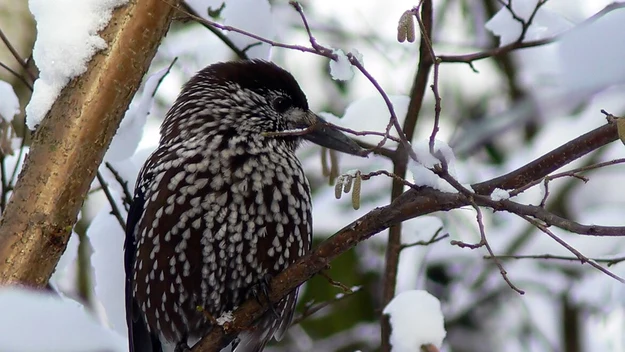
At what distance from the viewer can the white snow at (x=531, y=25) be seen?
3.83 metres

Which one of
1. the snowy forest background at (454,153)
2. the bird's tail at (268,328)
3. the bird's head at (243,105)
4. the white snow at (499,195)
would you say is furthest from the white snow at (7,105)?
the white snow at (499,195)

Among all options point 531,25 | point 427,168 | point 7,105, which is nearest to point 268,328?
point 7,105

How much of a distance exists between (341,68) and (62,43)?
96cm

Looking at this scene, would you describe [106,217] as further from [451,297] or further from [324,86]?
[324,86]

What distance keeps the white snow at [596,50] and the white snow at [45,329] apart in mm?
2887

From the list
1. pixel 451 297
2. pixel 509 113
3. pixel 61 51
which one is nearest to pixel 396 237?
pixel 61 51

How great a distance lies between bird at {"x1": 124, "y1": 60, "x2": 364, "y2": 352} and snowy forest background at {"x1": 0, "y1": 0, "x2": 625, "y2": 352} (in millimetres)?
221

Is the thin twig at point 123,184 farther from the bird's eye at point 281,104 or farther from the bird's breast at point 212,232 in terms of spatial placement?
the bird's eye at point 281,104

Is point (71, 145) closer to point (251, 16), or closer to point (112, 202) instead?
point (112, 202)

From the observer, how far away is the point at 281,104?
161 inches

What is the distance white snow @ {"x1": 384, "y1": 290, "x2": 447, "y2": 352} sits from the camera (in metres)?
3.07

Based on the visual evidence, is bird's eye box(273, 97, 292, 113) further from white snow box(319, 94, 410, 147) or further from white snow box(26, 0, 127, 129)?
white snow box(26, 0, 127, 129)

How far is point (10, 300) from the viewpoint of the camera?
125 cm

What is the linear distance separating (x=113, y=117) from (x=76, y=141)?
15 centimetres
